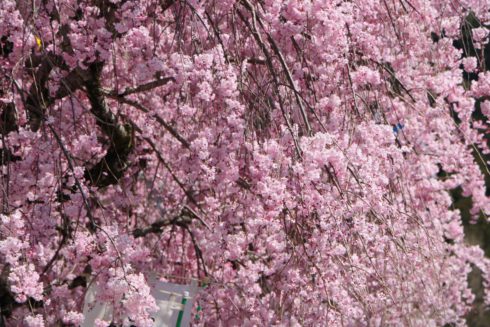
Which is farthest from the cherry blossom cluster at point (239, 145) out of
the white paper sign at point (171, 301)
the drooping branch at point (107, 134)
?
the white paper sign at point (171, 301)

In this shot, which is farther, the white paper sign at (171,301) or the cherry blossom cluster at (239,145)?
the white paper sign at (171,301)

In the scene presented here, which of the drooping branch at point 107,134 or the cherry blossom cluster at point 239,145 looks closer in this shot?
the cherry blossom cluster at point 239,145

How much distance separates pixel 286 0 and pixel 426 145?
7.76 feet

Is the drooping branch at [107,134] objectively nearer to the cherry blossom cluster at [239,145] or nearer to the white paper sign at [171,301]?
the cherry blossom cluster at [239,145]

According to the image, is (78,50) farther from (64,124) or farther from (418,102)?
(418,102)

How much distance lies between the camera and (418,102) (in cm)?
532

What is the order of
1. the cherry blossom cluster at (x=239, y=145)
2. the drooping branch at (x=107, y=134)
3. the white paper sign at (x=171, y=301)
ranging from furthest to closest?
the drooping branch at (x=107, y=134) < the white paper sign at (x=171, y=301) < the cherry blossom cluster at (x=239, y=145)

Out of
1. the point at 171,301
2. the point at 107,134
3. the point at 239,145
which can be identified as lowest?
the point at 171,301

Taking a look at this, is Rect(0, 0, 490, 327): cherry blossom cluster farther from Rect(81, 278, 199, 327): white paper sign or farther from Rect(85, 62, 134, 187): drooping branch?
Rect(81, 278, 199, 327): white paper sign

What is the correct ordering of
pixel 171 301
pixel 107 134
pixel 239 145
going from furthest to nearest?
pixel 107 134 < pixel 171 301 < pixel 239 145

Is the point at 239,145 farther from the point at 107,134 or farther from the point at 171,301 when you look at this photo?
the point at 107,134

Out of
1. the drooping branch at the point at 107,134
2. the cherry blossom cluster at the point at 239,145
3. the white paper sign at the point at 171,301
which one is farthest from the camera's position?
the drooping branch at the point at 107,134

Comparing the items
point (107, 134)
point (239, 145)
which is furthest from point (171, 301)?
point (107, 134)

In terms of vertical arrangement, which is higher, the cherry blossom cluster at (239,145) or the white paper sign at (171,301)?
the cherry blossom cluster at (239,145)
